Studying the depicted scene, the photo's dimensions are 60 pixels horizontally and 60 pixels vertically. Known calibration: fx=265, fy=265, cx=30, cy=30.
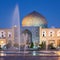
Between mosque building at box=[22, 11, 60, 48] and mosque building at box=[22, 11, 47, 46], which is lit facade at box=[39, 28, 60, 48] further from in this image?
mosque building at box=[22, 11, 47, 46]

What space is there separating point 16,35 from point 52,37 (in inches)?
182

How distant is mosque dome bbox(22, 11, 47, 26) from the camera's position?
3553 centimetres

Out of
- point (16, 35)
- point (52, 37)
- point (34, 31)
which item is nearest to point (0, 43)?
point (16, 35)

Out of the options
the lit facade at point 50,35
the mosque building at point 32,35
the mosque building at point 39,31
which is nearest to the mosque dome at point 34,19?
the mosque building at point 39,31

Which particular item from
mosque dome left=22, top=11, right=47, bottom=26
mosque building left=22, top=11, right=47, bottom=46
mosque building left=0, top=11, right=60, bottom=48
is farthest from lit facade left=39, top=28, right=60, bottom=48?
mosque dome left=22, top=11, right=47, bottom=26

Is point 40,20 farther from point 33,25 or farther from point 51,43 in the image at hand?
point 51,43

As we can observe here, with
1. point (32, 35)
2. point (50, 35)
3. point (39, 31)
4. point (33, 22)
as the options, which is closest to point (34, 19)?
point (33, 22)

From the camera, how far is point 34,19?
116 feet

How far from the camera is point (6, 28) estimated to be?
114 feet

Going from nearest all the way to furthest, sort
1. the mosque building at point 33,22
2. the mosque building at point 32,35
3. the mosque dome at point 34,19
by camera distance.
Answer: the mosque building at point 32,35, the mosque building at point 33,22, the mosque dome at point 34,19

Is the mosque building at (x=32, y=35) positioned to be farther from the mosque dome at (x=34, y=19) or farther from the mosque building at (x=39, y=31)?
the mosque dome at (x=34, y=19)

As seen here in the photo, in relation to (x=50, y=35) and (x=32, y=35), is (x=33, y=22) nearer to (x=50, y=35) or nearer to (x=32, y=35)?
(x=32, y=35)

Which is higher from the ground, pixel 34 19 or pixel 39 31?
pixel 34 19

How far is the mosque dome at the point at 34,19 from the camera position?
35.5 metres
